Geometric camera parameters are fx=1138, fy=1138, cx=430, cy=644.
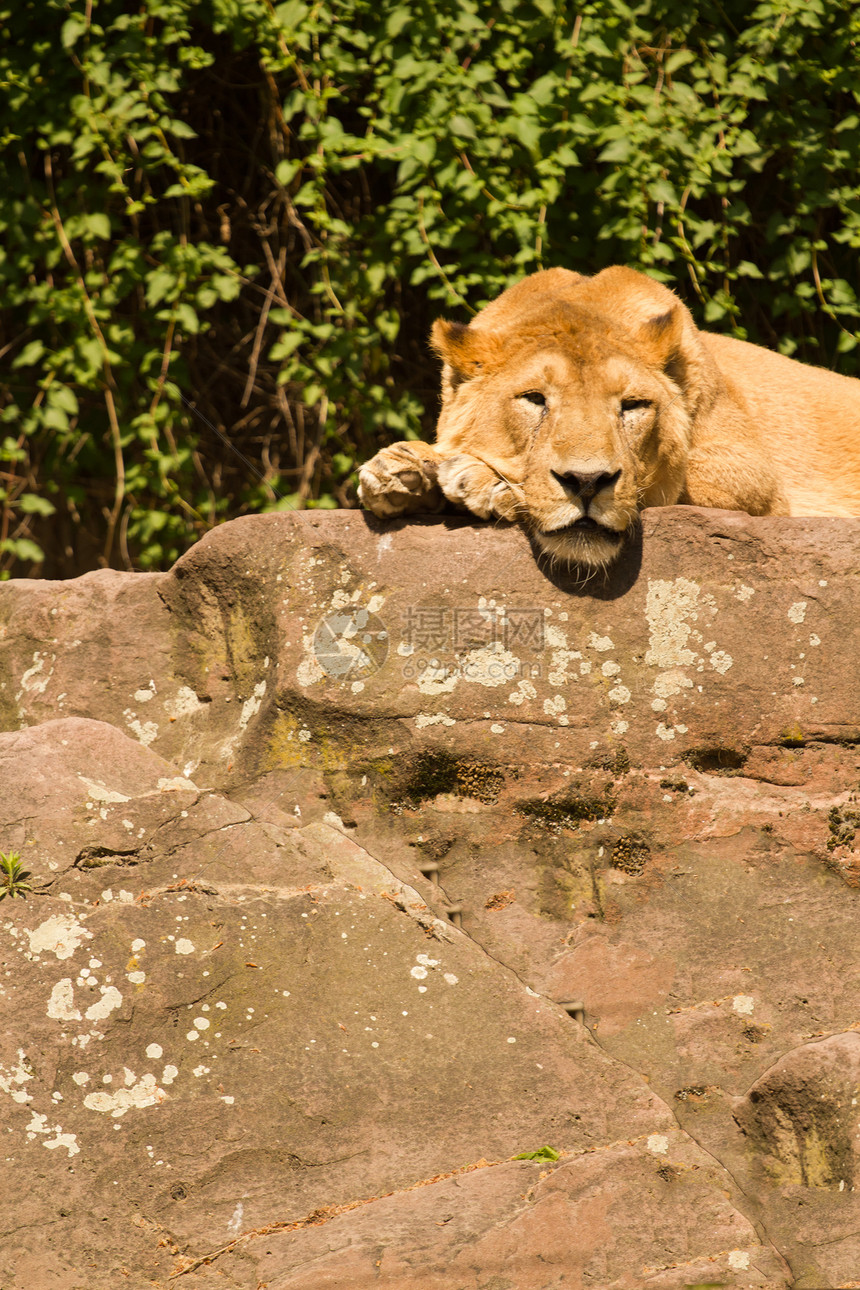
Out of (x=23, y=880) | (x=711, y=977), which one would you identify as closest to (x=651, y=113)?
(x=711, y=977)

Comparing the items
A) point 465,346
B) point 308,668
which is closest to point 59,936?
point 308,668

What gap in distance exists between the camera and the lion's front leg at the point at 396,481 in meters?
3.34

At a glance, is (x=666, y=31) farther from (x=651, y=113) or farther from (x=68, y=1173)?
(x=68, y=1173)

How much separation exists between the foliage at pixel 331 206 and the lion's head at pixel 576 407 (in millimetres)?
1756

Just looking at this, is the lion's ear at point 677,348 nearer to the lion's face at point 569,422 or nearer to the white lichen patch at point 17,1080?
the lion's face at point 569,422

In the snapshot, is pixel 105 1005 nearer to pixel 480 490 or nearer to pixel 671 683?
pixel 671 683

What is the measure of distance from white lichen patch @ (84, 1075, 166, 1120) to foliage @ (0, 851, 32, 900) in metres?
0.50

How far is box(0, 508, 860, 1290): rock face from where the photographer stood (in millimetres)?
2262

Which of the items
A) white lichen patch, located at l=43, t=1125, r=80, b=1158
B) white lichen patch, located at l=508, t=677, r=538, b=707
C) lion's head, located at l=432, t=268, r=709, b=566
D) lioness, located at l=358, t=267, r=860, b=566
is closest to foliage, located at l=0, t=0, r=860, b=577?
lioness, located at l=358, t=267, r=860, b=566

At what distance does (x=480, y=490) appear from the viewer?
3.44 m

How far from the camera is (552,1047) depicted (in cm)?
255

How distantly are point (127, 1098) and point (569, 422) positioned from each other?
2168 mm
